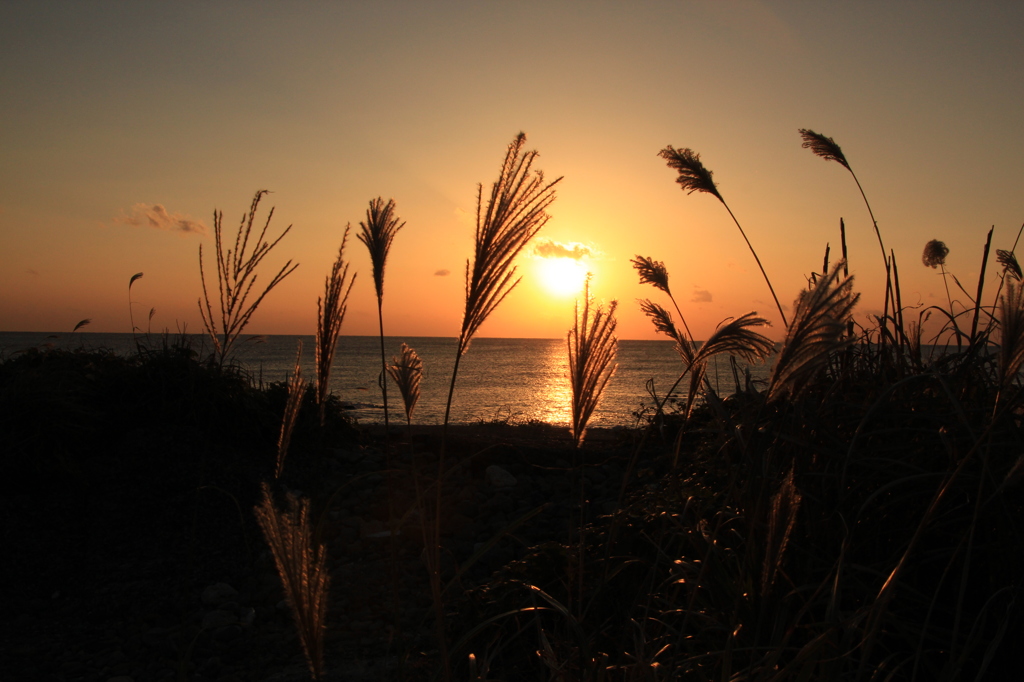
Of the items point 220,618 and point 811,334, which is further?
point 220,618

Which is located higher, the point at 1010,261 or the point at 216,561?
the point at 1010,261

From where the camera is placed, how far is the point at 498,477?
7.08 metres

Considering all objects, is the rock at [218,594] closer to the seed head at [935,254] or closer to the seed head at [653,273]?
the seed head at [653,273]

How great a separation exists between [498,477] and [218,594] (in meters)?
3.21

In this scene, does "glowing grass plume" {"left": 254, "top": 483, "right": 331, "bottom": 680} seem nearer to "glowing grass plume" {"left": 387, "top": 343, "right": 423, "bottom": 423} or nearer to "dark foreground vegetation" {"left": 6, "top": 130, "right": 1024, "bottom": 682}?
"dark foreground vegetation" {"left": 6, "top": 130, "right": 1024, "bottom": 682}

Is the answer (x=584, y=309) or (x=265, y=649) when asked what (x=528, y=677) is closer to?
(x=265, y=649)

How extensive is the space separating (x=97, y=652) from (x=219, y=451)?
304cm

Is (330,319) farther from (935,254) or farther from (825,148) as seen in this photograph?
(935,254)

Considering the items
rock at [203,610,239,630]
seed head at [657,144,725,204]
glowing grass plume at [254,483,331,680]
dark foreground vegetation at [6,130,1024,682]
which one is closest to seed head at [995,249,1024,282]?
dark foreground vegetation at [6,130,1024,682]

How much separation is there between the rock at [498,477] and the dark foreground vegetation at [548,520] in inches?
1.6

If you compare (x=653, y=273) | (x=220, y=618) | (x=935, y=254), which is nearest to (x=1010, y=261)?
(x=935, y=254)


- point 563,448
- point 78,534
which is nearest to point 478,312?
point 78,534

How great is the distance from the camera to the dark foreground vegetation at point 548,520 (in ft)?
5.24

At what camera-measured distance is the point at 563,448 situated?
8797mm
